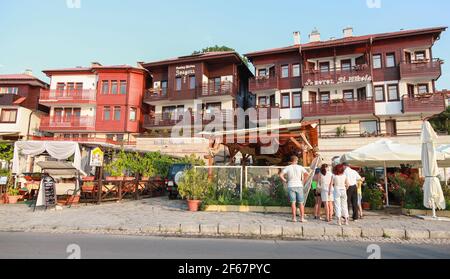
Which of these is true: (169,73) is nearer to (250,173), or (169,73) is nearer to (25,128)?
(25,128)

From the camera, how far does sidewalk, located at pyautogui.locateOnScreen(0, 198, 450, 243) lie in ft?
24.7

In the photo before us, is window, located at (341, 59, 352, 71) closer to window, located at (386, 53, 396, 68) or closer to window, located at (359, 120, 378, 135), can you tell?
window, located at (386, 53, 396, 68)

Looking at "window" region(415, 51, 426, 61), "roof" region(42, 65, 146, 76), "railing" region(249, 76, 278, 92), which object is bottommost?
"railing" region(249, 76, 278, 92)

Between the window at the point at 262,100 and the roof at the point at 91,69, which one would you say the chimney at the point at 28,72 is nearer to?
the roof at the point at 91,69

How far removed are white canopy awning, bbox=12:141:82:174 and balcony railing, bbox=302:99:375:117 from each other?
2196 centimetres

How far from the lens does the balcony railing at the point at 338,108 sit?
27406 mm

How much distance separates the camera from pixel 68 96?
37.0 meters

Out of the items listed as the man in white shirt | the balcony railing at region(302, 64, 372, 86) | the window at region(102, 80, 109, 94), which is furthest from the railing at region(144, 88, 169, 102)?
the man in white shirt

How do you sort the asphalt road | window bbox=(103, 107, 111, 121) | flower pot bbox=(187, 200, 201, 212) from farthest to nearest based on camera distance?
1. window bbox=(103, 107, 111, 121)
2. flower pot bbox=(187, 200, 201, 212)
3. the asphalt road

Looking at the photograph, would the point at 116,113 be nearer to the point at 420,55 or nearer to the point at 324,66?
the point at 324,66

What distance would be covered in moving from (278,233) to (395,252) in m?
2.77

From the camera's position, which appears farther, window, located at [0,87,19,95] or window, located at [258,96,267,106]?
window, located at [0,87,19,95]

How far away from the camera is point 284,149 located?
675 inches

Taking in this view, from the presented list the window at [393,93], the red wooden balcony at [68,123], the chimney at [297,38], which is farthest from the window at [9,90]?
the window at [393,93]
